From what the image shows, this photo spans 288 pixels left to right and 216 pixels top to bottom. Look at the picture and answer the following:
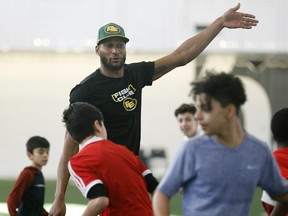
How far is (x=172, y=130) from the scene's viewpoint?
431 inches

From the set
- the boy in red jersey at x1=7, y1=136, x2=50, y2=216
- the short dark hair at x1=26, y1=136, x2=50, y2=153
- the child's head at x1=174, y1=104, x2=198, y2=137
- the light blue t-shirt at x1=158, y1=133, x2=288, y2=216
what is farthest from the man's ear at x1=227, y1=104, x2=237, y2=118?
the short dark hair at x1=26, y1=136, x2=50, y2=153

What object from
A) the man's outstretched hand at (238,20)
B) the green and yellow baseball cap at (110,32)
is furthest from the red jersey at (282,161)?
the green and yellow baseball cap at (110,32)

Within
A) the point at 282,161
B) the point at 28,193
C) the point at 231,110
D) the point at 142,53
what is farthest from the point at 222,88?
the point at 142,53

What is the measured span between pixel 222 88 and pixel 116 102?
1612 mm

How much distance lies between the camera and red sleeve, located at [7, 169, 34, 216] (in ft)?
26.4

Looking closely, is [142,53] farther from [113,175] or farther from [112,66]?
[113,175]

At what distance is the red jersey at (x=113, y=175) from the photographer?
15.9 feet

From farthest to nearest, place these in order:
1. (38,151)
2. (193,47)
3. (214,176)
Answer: (38,151), (193,47), (214,176)

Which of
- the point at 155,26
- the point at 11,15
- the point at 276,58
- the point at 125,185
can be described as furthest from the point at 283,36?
the point at 125,185

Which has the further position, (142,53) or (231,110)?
(142,53)

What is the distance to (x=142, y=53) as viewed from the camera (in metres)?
10.7

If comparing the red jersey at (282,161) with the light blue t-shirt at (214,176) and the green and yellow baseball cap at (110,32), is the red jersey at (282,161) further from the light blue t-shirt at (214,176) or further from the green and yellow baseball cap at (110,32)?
the green and yellow baseball cap at (110,32)

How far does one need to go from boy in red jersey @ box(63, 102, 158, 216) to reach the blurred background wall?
5702mm

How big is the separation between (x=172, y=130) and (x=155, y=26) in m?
1.15
